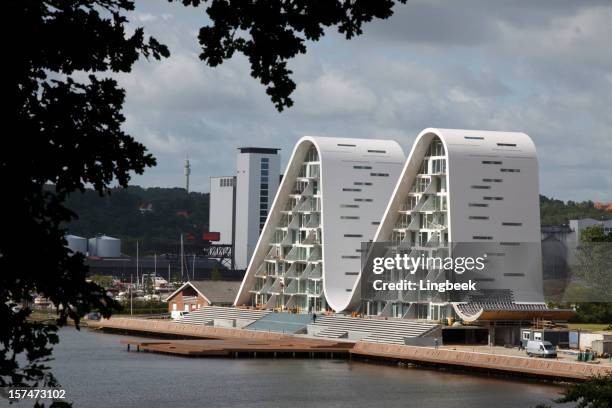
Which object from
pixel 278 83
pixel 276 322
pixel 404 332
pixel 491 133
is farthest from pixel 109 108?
pixel 276 322

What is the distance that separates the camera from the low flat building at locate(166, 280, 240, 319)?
120 meters

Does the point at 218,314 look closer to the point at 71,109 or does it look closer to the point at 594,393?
the point at 594,393

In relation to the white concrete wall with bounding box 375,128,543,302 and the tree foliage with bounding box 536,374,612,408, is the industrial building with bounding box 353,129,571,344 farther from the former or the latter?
the tree foliage with bounding box 536,374,612,408

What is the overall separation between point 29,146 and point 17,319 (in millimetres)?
1881

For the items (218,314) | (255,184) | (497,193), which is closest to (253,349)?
(497,193)

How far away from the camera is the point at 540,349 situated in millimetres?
72188

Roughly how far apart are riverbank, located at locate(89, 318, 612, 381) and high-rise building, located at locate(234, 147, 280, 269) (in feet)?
257

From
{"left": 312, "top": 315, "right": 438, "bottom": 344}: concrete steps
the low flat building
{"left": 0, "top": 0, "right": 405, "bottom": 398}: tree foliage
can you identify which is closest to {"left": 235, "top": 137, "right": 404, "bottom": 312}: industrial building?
{"left": 312, "top": 315, "right": 438, "bottom": 344}: concrete steps

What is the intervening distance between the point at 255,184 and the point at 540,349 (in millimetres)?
114665

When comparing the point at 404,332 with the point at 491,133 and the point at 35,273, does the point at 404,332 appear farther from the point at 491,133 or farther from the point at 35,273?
the point at 35,273

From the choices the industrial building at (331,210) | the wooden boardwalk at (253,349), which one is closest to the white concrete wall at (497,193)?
the wooden boardwalk at (253,349)

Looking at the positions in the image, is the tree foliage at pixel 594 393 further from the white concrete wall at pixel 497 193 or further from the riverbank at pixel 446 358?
the white concrete wall at pixel 497 193

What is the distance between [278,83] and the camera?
44.5 feet

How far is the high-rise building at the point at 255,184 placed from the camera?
7264 inches
